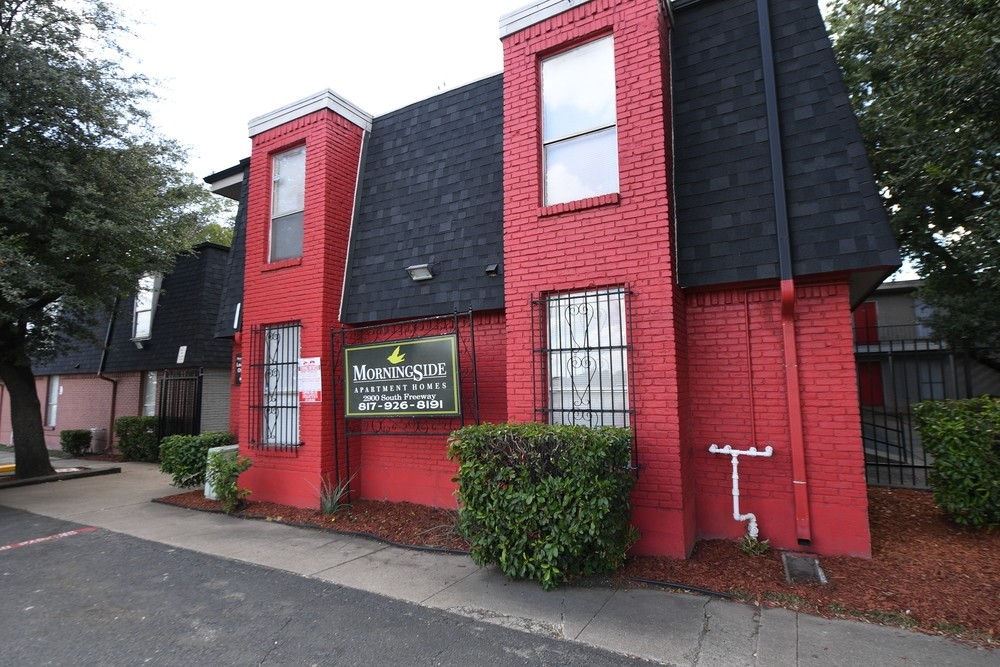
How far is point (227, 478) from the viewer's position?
7.18m

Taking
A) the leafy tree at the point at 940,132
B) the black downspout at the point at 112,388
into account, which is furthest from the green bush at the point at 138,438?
the leafy tree at the point at 940,132

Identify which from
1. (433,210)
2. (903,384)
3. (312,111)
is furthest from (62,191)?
(903,384)

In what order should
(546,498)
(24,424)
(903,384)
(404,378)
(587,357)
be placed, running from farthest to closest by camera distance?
(903,384) → (24,424) → (404,378) → (587,357) → (546,498)

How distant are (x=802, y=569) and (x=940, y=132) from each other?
6.96 m

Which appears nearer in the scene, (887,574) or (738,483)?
(887,574)

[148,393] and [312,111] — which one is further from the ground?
[312,111]

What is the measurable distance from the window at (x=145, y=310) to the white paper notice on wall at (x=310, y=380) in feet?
33.1

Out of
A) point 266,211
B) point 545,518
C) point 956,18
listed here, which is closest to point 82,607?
point 545,518

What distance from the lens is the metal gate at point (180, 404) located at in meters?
13.3

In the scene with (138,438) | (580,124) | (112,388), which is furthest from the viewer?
(112,388)

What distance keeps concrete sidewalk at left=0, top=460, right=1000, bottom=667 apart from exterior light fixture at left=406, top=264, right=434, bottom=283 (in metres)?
3.33

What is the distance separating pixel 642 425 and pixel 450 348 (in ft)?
7.95

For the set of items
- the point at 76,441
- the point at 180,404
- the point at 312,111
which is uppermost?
the point at 312,111

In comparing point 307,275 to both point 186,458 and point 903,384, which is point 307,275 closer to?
point 186,458
